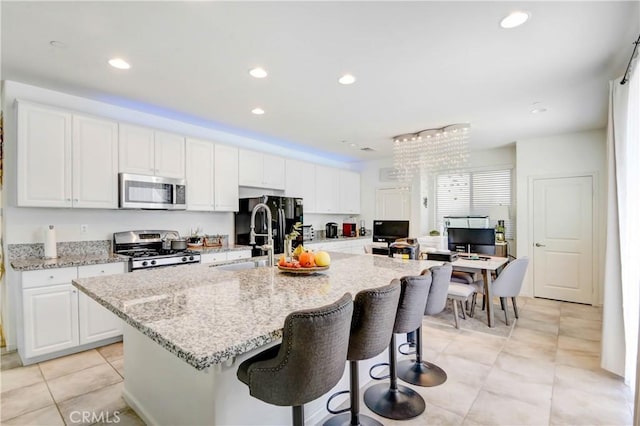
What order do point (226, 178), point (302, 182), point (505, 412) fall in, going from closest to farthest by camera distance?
point (505, 412) → point (226, 178) → point (302, 182)

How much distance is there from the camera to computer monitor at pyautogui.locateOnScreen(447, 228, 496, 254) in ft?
16.5

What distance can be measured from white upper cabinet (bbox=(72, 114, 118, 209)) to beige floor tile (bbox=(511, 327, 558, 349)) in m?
4.72

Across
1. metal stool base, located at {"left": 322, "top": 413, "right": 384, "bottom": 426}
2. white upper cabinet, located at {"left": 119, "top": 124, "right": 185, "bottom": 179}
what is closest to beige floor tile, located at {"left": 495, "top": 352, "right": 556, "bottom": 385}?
metal stool base, located at {"left": 322, "top": 413, "right": 384, "bottom": 426}

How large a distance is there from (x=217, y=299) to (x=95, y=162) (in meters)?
2.77

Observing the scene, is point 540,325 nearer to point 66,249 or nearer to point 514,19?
point 514,19

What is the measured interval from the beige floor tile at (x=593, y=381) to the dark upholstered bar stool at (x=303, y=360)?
241cm

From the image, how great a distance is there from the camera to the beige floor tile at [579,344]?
120 inches

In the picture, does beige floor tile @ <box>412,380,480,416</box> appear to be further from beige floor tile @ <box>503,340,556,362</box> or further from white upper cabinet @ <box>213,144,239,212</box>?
white upper cabinet @ <box>213,144,239,212</box>

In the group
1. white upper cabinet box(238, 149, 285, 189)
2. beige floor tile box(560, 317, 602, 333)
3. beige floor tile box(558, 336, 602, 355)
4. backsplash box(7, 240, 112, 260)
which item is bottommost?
beige floor tile box(560, 317, 602, 333)

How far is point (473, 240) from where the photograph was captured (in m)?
5.15

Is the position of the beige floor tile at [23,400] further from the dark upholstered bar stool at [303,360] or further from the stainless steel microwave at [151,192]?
the dark upholstered bar stool at [303,360]

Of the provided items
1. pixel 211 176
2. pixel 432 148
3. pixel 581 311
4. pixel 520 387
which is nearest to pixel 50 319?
pixel 211 176

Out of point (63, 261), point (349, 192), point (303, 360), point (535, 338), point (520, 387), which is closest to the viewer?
point (303, 360)

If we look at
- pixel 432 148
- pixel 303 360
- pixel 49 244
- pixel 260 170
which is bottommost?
pixel 303 360
